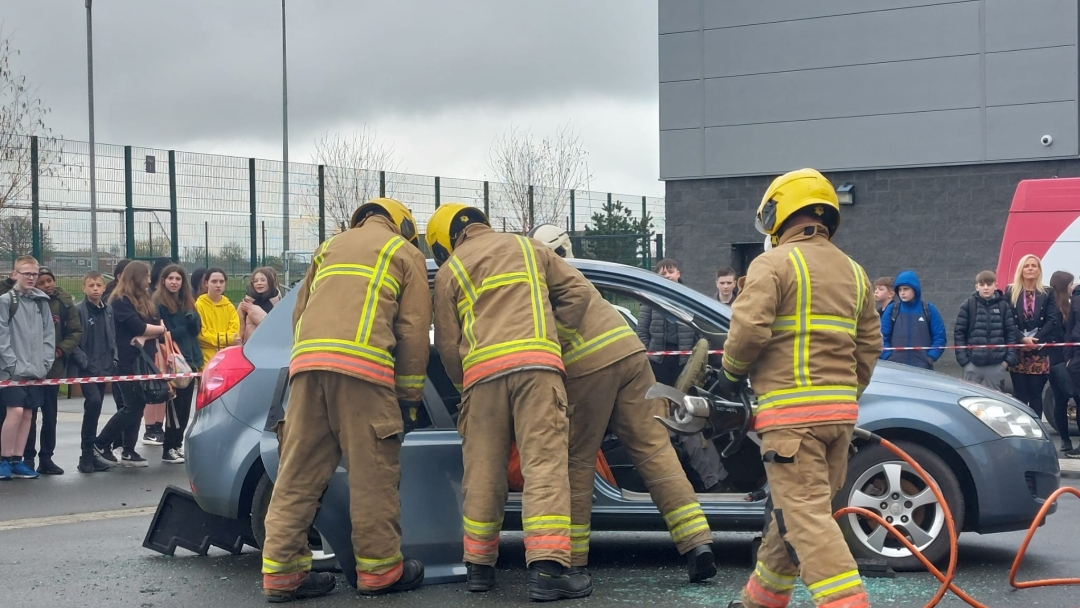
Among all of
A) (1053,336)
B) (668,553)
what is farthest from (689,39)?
(668,553)

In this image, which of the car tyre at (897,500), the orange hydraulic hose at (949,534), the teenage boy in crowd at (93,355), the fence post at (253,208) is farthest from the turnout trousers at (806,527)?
the fence post at (253,208)

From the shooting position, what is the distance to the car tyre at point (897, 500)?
213 inches

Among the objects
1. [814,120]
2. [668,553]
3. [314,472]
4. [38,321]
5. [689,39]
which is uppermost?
[689,39]

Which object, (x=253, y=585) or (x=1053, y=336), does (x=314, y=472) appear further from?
(x=1053, y=336)

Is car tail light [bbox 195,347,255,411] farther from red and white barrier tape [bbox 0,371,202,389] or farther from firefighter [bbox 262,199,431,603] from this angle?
red and white barrier tape [bbox 0,371,202,389]

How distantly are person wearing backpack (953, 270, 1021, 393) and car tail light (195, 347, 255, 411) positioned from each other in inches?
278

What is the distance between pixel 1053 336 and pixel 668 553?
5.79 meters

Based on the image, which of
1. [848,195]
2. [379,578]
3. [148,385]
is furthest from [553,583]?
[848,195]

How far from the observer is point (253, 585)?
5.58m

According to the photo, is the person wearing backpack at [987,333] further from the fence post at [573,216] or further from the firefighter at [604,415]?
the fence post at [573,216]

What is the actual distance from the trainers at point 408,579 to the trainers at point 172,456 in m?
5.37

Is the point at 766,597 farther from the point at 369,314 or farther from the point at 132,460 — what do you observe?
the point at 132,460

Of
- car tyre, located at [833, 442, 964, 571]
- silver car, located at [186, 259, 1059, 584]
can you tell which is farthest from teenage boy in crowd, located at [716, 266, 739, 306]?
car tyre, located at [833, 442, 964, 571]

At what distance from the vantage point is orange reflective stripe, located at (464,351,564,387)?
5.03 m
